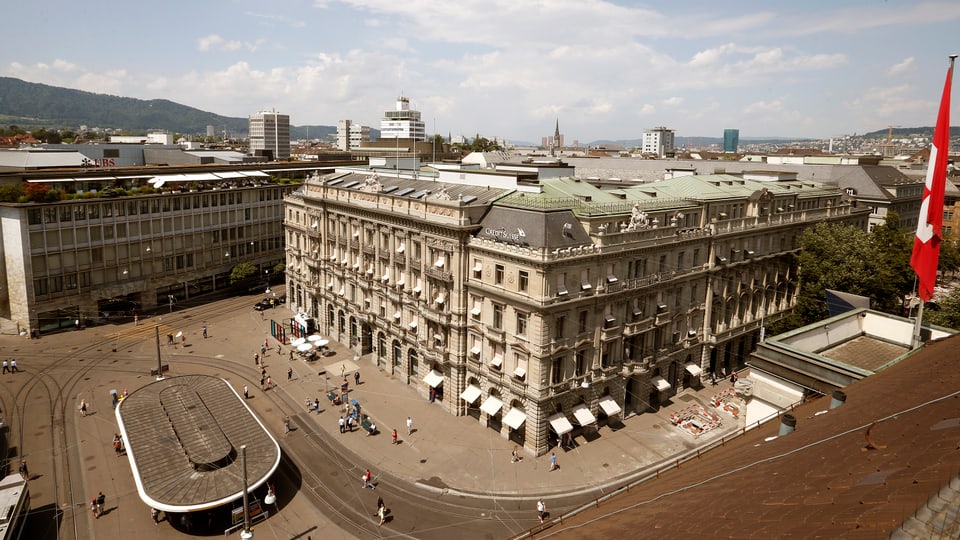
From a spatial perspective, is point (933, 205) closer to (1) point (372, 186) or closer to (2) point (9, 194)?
(1) point (372, 186)

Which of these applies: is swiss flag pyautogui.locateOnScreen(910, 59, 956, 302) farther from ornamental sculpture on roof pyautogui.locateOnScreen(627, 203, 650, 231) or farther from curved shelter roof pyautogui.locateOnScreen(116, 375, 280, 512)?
curved shelter roof pyautogui.locateOnScreen(116, 375, 280, 512)

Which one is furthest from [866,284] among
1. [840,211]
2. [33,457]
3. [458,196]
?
[33,457]

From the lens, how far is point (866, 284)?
70.9 m

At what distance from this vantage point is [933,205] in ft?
88.8

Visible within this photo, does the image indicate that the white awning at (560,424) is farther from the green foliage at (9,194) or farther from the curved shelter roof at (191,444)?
the green foliage at (9,194)

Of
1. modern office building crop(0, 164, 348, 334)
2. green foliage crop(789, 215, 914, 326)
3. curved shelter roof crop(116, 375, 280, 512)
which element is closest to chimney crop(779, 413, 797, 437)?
curved shelter roof crop(116, 375, 280, 512)

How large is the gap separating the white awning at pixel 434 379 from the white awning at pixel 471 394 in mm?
3940

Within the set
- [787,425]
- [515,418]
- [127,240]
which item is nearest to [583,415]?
[515,418]

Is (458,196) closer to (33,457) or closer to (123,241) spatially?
(33,457)

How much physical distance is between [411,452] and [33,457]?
34761mm

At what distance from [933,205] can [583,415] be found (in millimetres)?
37293

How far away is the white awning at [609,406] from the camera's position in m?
Result: 59.6

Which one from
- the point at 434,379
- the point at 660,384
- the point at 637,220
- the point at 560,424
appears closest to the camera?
the point at 560,424

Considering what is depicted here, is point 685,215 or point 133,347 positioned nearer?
point 685,215
